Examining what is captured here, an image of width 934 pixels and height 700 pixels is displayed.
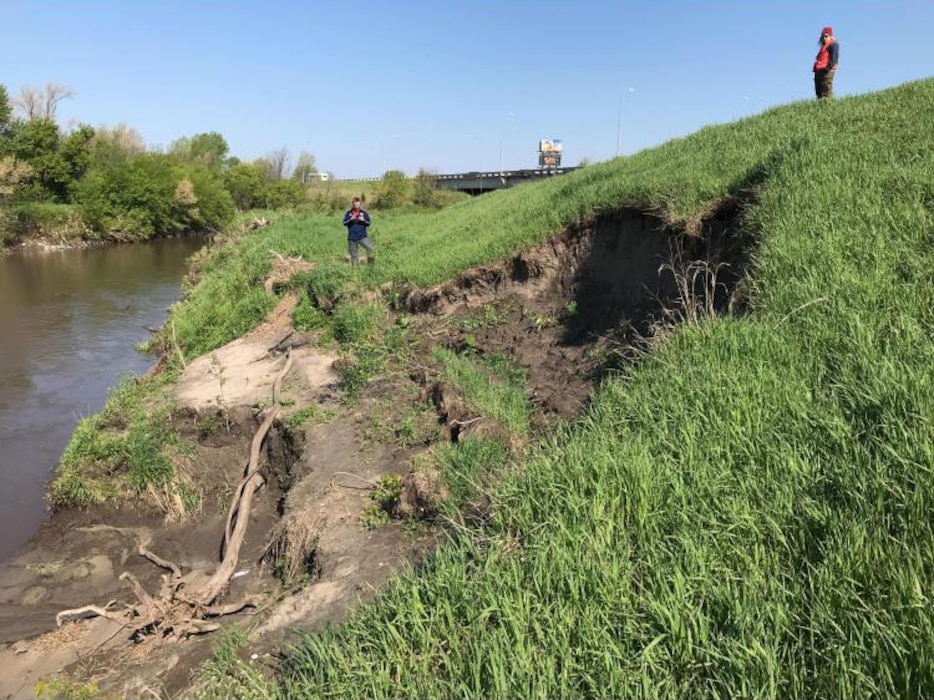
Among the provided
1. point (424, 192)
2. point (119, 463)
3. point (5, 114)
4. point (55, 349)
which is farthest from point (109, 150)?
point (119, 463)

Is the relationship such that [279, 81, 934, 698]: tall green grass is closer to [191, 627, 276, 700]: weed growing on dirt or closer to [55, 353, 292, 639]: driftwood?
[191, 627, 276, 700]: weed growing on dirt

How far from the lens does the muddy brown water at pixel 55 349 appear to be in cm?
1023

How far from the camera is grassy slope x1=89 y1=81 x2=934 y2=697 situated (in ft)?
7.48

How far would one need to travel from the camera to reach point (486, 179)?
5053cm

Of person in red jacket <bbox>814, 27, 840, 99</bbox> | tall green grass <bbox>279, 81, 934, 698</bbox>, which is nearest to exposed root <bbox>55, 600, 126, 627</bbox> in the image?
tall green grass <bbox>279, 81, 934, 698</bbox>

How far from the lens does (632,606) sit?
2.64m

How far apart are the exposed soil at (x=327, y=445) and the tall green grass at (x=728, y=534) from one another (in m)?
1.25

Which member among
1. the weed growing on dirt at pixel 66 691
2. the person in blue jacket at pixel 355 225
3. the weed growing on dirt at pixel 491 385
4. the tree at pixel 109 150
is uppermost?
the tree at pixel 109 150

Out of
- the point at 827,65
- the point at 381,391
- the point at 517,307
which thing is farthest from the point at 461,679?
the point at 827,65

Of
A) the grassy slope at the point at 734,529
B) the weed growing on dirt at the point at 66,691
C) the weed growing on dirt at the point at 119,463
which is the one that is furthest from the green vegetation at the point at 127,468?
the grassy slope at the point at 734,529

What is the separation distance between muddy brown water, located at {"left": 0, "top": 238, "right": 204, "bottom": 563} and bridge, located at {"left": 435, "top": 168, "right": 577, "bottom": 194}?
24.3m

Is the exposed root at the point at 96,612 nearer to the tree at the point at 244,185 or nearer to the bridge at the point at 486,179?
the bridge at the point at 486,179

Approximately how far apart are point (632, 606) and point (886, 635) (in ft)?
3.00

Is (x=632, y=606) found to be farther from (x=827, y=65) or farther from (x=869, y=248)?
(x=827, y=65)
